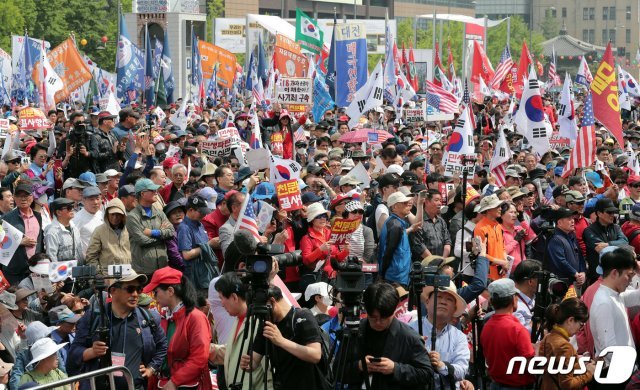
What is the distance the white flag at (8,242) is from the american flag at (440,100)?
1208 cm

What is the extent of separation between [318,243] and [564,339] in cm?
414

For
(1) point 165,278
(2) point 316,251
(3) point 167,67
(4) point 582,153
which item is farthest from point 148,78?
(1) point 165,278

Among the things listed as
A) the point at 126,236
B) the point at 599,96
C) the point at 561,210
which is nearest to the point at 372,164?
the point at 599,96

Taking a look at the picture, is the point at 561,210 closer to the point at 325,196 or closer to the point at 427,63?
the point at 325,196

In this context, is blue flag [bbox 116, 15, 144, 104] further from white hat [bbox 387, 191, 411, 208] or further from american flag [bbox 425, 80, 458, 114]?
white hat [bbox 387, 191, 411, 208]

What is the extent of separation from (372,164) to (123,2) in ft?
193

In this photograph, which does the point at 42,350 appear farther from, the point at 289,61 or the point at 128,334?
the point at 289,61

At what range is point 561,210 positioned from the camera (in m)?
11.9

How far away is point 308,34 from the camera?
104 feet

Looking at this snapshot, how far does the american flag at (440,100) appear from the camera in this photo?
72.4ft

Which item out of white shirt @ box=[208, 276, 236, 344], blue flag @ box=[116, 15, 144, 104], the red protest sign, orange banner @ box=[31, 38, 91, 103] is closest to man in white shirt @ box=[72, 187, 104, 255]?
the red protest sign

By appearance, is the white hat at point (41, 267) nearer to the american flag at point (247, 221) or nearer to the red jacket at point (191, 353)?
the american flag at point (247, 221)

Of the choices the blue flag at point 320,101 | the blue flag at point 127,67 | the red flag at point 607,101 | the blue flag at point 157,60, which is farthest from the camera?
the blue flag at point 157,60

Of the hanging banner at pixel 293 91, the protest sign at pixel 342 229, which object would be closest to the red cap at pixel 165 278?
the protest sign at pixel 342 229
